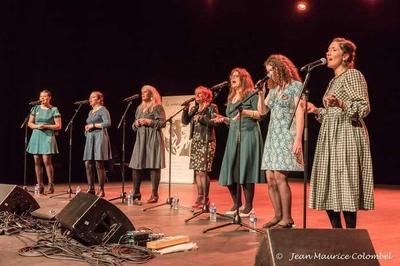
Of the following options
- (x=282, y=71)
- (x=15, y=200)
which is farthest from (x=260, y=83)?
(x=15, y=200)

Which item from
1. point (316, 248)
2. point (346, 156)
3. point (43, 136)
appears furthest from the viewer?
point (43, 136)

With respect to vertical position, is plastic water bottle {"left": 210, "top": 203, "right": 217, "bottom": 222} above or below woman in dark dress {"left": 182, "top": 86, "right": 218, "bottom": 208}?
below

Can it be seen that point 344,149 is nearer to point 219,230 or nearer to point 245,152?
point 219,230

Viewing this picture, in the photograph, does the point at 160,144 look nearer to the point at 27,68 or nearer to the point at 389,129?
the point at 27,68

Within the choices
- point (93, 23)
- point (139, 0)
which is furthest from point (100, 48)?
point (139, 0)

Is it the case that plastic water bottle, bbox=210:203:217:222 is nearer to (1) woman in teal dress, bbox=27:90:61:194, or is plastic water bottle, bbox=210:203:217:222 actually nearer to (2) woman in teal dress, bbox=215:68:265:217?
(2) woman in teal dress, bbox=215:68:265:217

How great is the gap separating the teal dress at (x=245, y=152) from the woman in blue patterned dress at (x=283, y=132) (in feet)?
2.19

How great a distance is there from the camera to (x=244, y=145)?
16.8 ft

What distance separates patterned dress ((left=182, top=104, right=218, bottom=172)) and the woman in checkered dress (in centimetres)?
250

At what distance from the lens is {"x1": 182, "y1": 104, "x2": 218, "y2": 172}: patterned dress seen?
19.0ft

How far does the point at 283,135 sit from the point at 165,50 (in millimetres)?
7094

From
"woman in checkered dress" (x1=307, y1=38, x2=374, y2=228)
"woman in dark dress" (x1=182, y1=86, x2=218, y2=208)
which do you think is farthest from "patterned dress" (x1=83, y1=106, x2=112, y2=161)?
"woman in checkered dress" (x1=307, y1=38, x2=374, y2=228)

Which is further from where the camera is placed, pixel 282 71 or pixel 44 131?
pixel 44 131

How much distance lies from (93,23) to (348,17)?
16.8ft
